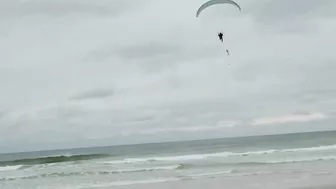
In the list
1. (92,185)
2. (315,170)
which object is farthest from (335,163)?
(92,185)

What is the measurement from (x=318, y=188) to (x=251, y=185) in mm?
1939

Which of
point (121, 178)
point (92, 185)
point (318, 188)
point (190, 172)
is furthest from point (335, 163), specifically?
point (92, 185)

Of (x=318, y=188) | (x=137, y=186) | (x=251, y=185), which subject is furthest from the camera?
(x=137, y=186)

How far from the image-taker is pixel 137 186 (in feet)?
51.2

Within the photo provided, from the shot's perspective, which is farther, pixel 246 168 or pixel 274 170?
pixel 246 168

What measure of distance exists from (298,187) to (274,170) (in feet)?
15.0

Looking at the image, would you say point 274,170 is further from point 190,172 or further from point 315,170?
point 190,172

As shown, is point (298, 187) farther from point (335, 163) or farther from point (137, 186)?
point (335, 163)

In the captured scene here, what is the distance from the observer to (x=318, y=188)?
13.0 metres

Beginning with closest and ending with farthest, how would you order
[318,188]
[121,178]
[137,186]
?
1. [318,188]
2. [137,186]
3. [121,178]

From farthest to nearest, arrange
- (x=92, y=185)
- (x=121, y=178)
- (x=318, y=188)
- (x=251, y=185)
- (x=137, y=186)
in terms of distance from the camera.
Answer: (x=121, y=178) < (x=92, y=185) < (x=137, y=186) < (x=251, y=185) < (x=318, y=188)

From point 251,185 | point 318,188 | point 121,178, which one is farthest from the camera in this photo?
point 121,178

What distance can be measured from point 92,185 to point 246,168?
21.0ft

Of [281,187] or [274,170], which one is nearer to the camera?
[281,187]
